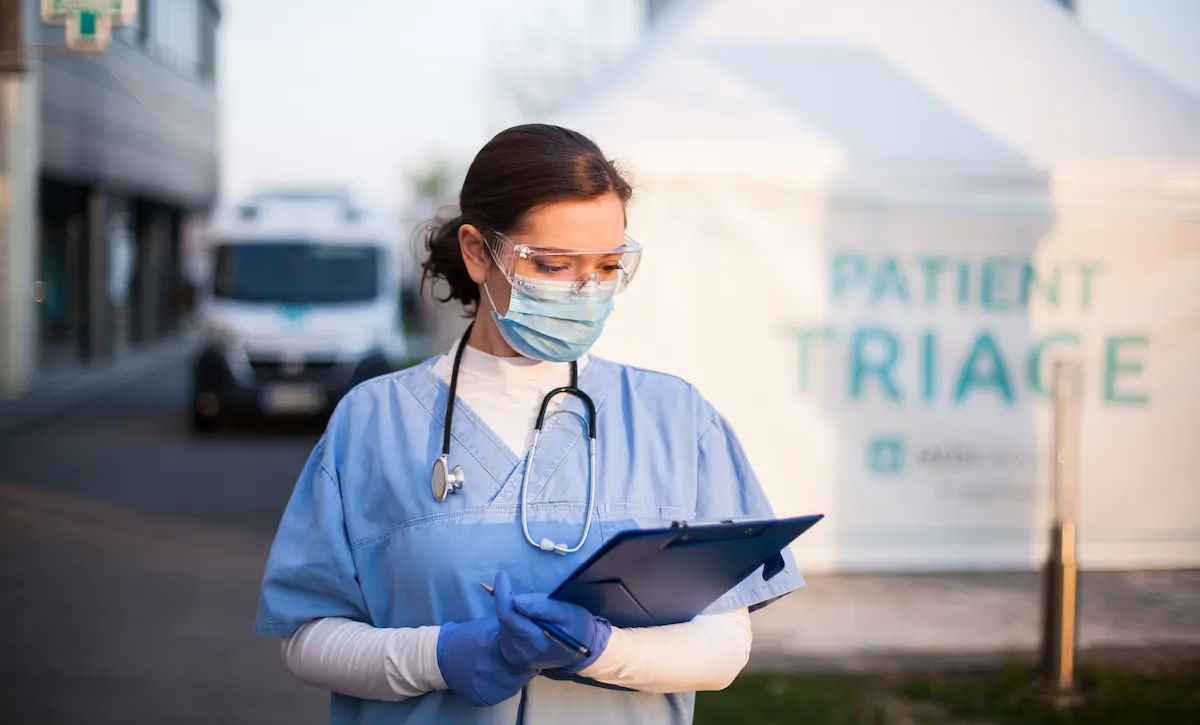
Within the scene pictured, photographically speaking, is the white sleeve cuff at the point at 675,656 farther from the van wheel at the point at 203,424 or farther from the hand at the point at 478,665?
the van wheel at the point at 203,424

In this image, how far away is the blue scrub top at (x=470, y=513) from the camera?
2.19 metres

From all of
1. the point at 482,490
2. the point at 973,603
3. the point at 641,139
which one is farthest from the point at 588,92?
the point at 482,490

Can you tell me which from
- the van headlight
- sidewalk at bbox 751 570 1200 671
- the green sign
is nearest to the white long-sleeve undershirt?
sidewalk at bbox 751 570 1200 671

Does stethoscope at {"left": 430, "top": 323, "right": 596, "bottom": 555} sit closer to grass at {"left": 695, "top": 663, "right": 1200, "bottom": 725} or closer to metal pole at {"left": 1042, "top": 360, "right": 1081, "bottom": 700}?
grass at {"left": 695, "top": 663, "right": 1200, "bottom": 725}

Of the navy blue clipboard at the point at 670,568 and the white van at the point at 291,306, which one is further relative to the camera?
the white van at the point at 291,306

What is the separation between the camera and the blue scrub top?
219 cm

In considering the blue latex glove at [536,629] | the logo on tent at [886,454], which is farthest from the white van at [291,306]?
the blue latex glove at [536,629]

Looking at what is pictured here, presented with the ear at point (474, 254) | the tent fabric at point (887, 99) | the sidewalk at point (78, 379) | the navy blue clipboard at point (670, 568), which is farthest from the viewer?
the sidewalk at point (78, 379)

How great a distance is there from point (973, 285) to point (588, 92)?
217 cm

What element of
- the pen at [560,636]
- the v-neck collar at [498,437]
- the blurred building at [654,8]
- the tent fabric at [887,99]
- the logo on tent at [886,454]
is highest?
the blurred building at [654,8]

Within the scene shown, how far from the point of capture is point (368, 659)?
2168mm

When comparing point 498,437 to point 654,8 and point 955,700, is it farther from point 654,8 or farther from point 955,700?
point 654,8

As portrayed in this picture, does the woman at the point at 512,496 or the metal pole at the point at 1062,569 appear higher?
the woman at the point at 512,496

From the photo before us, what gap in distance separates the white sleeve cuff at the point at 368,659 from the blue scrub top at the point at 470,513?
3 cm
